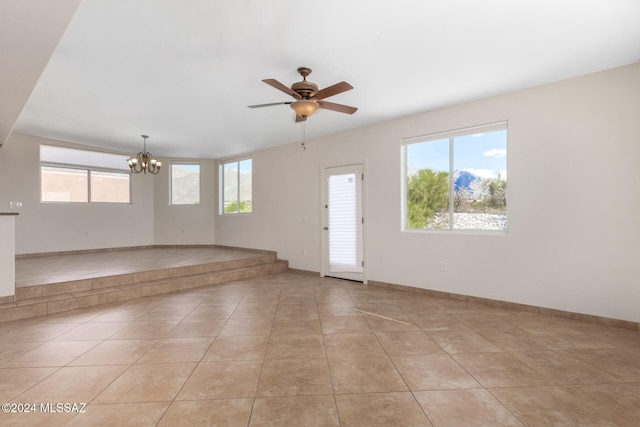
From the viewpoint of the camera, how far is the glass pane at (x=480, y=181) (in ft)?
13.4

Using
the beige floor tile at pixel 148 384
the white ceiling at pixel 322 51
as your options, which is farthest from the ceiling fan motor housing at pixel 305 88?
the beige floor tile at pixel 148 384

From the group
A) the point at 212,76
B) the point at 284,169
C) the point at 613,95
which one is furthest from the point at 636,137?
the point at 284,169

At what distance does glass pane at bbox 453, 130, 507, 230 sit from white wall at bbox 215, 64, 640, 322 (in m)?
0.18

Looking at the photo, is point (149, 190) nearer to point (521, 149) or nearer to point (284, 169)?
point (284, 169)

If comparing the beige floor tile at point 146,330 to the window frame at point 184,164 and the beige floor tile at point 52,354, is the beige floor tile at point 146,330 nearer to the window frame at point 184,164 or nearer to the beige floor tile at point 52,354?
the beige floor tile at point 52,354

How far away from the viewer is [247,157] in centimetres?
762

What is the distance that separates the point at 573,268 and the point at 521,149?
1495 millimetres

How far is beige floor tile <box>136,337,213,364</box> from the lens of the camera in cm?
253

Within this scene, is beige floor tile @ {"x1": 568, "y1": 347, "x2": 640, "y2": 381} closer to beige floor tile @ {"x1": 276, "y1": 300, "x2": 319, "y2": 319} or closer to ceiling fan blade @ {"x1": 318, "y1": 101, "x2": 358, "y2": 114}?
beige floor tile @ {"x1": 276, "y1": 300, "x2": 319, "y2": 319}

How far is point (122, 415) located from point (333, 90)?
2906mm

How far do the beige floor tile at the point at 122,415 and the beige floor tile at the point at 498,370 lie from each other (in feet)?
7.00

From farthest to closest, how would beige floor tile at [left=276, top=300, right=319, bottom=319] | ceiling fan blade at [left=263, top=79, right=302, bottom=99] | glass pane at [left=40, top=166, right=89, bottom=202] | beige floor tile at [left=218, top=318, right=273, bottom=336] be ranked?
glass pane at [left=40, top=166, right=89, bottom=202]
beige floor tile at [left=276, top=300, right=319, bottom=319]
beige floor tile at [left=218, top=318, right=273, bottom=336]
ceiling fan blade at [left=263, top=79, right=302, bottom=99]

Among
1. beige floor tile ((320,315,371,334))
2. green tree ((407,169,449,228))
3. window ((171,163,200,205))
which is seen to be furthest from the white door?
window ((171,163,200,205))

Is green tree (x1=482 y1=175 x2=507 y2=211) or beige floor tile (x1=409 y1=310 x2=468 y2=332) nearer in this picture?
beige floor tile (x1=409 y1=310 x2=468 y2=332)
